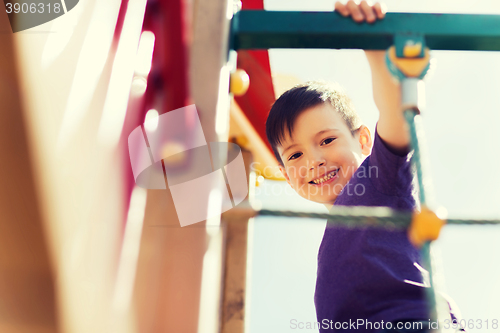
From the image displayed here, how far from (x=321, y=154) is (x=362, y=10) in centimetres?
38

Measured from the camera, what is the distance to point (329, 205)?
100 centimetres

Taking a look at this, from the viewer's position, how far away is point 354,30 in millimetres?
629

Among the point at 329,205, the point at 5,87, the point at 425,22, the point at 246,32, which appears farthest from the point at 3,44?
the point at 329,205

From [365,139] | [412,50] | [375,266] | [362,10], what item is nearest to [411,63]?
[412,50]

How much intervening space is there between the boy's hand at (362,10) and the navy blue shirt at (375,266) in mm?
221

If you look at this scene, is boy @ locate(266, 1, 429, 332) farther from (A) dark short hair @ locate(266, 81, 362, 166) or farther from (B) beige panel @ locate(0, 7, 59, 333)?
(B) beige panel @ locate(0, 7, 59, 333)

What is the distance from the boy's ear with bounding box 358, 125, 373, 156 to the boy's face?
2 cm

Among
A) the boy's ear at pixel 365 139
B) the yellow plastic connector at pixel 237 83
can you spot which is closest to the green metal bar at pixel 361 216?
the yellow plastic connector at pixel 237 83

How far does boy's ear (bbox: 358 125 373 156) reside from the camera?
41.8 inches

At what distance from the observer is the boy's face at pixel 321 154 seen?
96 centimetres

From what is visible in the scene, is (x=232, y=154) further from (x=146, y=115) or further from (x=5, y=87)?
(x=5, y=87)

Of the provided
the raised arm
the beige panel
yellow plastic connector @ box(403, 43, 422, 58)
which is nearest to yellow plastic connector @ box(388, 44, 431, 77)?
yellow plastic connector @ box(403, 43, 422, 58)

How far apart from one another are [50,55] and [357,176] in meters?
0.65

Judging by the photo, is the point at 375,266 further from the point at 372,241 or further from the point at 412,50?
the point at 412,50
